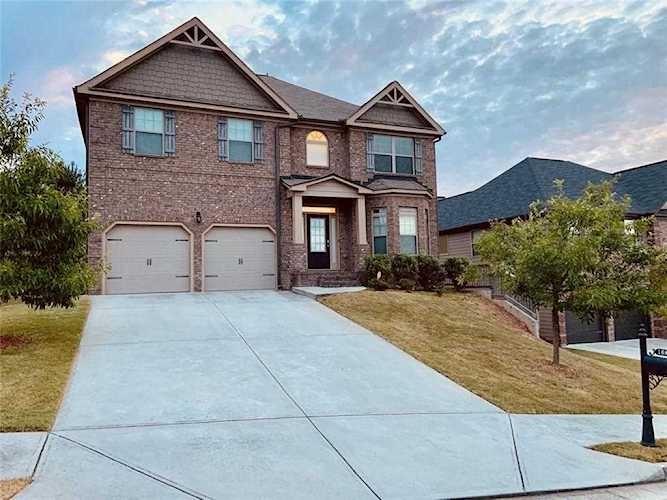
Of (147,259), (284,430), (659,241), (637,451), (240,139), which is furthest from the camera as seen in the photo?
(659,241)

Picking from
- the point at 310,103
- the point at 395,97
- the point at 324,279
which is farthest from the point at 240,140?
the point at 395,97

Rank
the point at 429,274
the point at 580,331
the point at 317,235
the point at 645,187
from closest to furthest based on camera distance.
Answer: the point at 429,274 < the point at 317,235 < the point at 580,331 < the point at 645,187

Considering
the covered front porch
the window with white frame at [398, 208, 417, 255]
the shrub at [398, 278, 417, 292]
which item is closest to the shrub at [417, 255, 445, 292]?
the shrub at [398, 278, 417, 292]

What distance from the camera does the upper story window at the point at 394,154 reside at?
20047 mm

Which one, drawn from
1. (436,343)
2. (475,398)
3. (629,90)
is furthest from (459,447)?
(629,90)

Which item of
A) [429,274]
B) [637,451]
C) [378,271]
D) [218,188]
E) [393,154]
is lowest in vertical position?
[637,451]

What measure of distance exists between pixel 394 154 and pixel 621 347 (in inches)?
451

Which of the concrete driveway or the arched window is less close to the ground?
the arched window

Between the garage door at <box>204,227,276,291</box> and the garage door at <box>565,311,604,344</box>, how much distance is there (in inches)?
458

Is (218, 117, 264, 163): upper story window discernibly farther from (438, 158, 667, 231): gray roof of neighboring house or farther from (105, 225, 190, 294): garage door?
(438, 158, 667, 231): gray roof of neighboring house

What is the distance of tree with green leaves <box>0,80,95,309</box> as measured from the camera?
28.6 ft

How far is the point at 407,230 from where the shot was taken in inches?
761

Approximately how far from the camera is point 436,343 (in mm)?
11297

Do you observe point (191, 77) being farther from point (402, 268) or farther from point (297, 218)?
point (402, 268)
